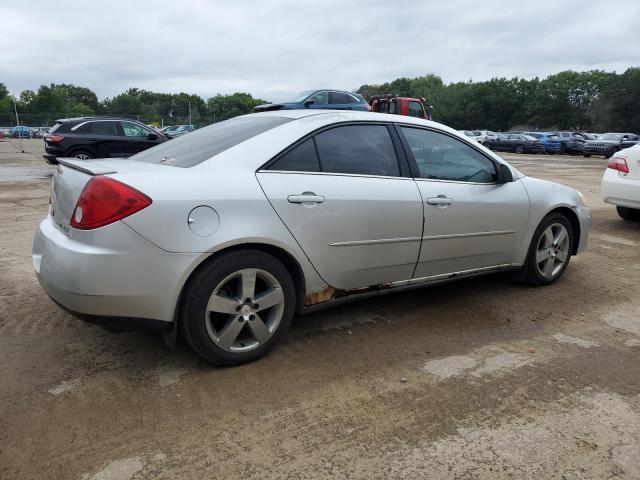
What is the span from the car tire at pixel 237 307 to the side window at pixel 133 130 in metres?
11.9

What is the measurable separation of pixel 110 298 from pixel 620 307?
3.77 m

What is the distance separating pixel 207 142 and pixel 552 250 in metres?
3.09

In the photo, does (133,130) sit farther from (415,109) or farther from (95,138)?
(415,109)

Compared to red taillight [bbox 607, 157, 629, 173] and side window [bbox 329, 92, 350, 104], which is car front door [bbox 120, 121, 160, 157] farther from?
red taillight [bbox 607, 157, 629, 173]

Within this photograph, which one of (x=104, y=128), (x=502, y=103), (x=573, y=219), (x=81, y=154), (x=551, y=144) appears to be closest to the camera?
(x=573, y=219)

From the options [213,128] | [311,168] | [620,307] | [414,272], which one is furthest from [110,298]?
[620,307]

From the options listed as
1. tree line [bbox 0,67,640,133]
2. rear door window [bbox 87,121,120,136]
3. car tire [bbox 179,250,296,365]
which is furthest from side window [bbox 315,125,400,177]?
tree line [bbox 0,67,640,133]

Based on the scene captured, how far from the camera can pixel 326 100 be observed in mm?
15812

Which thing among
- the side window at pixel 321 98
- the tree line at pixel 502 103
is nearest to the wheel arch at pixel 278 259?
the side window at pixel 321 98

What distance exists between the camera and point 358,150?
350cm

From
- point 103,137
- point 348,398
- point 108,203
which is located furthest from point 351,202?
point 103,137

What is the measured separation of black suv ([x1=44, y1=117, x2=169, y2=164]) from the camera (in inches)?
506

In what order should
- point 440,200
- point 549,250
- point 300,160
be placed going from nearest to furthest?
point 300,160 < point 440,200 < point 549,250

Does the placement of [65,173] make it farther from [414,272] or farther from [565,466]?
[565,466]
